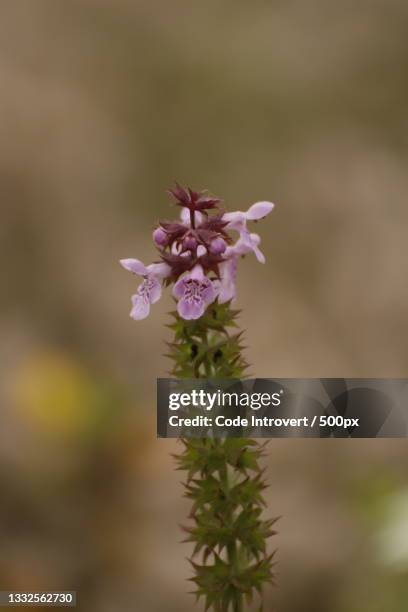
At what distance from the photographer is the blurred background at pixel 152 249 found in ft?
7.18

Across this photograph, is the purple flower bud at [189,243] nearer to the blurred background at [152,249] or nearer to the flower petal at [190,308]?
the flower petal at [190,308]

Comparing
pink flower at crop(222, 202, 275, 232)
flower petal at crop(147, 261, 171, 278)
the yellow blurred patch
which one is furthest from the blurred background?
flower petal at crop(147, 261, 171, 278)

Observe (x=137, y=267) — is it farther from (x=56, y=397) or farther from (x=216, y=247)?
(x=56, y=397)

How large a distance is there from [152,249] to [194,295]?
186 cm

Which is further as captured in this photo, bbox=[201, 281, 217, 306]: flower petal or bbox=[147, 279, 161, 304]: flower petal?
bbox=[147, 279, 161, 304]: flower petal

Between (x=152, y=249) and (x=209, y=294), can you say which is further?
(x=152, y=249)

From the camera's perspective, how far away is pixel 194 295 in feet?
2.45

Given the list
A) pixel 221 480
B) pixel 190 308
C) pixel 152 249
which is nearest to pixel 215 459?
pixel 221 480

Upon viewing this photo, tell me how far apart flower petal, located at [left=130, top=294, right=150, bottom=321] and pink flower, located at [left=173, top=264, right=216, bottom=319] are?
0.19ft

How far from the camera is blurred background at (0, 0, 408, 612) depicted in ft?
7.18

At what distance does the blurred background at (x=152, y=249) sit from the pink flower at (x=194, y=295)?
55.9 inches

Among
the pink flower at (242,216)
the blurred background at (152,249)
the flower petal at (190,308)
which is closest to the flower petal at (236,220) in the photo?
the pink flower at (242,216)

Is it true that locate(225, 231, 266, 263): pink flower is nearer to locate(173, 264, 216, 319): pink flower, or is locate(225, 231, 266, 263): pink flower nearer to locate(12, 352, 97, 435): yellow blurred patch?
locate(173, 264, 216, 319): pink flower

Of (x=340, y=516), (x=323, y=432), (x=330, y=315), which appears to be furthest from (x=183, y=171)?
(x=323, y=432)
